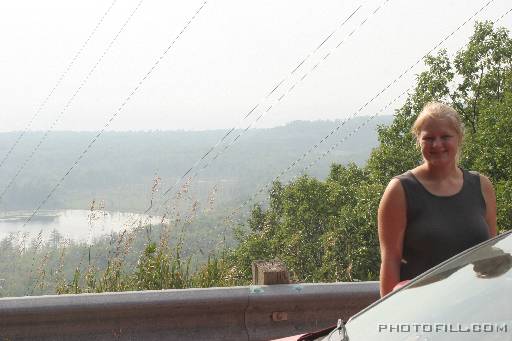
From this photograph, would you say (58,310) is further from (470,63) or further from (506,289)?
(470,63)

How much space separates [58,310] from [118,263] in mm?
1969

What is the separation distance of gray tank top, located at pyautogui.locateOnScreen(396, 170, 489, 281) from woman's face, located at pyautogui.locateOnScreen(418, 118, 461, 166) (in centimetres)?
14

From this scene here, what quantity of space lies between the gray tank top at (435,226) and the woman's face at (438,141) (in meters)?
0.14

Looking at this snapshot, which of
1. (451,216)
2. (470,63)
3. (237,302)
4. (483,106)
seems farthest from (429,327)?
(470,63)

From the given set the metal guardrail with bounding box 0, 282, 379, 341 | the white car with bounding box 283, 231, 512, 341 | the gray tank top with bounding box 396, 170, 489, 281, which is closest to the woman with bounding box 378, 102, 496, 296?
the gray tank top with bounding box 396, 170, 489, 281

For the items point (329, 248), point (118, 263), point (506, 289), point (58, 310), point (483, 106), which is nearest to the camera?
point (506, 289)

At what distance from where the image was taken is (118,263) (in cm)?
638

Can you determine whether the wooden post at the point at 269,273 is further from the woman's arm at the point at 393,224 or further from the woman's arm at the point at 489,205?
the woman's arm at the point at 489,205

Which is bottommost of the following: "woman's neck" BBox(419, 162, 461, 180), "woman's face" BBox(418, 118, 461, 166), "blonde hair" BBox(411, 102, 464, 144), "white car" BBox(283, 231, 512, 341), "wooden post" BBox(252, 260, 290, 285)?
"white car" BBox(283, 231, 512, 341)

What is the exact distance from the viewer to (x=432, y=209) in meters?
3.50

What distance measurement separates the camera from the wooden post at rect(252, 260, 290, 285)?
15.6 ft

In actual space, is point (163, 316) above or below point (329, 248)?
below

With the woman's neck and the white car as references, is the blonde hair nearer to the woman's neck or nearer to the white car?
the woman's neck

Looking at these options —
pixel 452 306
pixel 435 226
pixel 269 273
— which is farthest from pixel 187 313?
pixel 452 306
